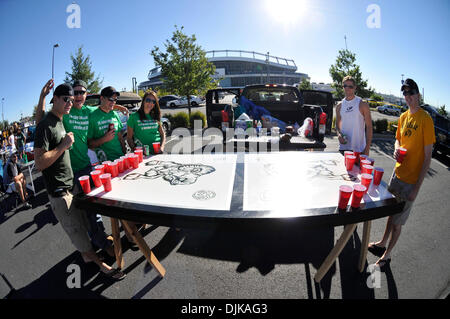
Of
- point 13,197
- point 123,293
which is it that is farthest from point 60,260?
point 13,197

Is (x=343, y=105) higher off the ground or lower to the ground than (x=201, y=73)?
lower

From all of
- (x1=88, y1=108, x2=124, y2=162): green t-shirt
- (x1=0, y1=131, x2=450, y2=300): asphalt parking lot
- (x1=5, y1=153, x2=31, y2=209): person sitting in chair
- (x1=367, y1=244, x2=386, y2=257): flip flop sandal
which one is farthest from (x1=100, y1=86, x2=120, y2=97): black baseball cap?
(x1=367, y1=244, x2=386, y2=257): flip flop sandal

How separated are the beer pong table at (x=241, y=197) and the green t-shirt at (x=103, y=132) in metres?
0.65

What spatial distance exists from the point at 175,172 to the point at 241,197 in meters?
1.02

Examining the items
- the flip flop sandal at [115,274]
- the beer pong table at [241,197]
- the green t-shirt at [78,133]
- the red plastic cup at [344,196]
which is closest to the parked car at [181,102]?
the green t-shirt at [78,133]

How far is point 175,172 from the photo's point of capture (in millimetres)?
2492

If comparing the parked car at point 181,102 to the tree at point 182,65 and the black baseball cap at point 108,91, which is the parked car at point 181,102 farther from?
the black baseball cap at point 108,91

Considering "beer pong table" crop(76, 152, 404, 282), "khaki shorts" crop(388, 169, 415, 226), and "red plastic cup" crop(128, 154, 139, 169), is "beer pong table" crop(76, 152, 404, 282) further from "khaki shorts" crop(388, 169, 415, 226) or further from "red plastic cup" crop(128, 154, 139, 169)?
"khaki shorts" crop(388, 169, 415, 226)

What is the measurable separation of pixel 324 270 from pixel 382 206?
3.29ft

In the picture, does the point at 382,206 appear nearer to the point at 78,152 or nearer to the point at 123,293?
the point at 123,293

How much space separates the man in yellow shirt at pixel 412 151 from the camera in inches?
87.4

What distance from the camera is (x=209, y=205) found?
1688 mm

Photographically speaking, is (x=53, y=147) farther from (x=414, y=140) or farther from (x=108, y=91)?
(x=414, y=140)

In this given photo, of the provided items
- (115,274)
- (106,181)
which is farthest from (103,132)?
(115,274)
